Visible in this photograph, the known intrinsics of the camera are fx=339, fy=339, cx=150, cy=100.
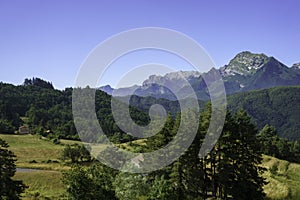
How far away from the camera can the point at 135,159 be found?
37719mm

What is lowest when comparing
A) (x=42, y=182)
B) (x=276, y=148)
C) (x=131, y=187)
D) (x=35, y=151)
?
(x=42, y=182)

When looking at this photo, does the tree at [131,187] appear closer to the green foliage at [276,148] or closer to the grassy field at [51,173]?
the grassy field at [51,173]

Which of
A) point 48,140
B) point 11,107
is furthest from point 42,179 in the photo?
point 11,107

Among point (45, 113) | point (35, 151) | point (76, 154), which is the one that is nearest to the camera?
point (76, 154)

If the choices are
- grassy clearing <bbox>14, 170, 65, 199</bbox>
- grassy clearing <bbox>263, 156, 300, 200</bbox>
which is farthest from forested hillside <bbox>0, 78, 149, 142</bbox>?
grassy clearing <bbox>263, 156, 300, 200</bbox>

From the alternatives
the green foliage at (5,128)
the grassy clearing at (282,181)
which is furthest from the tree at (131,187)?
the green foliage at (5,128)

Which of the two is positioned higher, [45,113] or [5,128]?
[45,113]

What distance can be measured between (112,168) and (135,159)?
2.71 m

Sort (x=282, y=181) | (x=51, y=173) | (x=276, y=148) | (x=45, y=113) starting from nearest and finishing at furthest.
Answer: (x=282, y=181) < (x=51, y=173) < (x=276, y=148) < (x=45, y=113)

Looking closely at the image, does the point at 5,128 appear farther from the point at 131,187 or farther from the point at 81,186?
the point at 81,186

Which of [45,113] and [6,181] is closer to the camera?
[6,181]

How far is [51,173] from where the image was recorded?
61.1m

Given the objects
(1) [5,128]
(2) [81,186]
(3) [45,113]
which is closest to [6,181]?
(2) [81,186]

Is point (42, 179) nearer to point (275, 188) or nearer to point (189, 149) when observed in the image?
point (189, 149)
